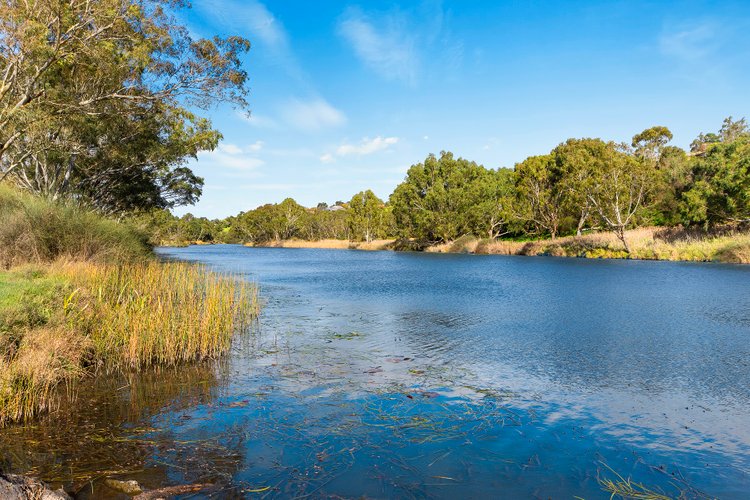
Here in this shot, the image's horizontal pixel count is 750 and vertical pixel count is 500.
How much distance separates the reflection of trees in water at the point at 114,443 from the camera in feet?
19.7

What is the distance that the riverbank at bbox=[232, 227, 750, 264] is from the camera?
43.1 meters

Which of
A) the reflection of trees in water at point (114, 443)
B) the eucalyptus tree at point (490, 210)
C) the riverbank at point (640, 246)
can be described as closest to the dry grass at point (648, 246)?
the riverbank at point (640, 246)

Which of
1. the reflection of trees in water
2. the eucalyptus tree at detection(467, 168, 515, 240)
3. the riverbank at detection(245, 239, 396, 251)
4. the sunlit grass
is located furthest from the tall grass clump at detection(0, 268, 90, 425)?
the riverbank at detection(245, 239, 396, 251)

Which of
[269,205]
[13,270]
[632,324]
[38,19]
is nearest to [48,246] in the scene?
[13,270]

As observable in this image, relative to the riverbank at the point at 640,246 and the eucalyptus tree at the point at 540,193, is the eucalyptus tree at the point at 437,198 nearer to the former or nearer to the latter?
the riverbank at the point at 640,246

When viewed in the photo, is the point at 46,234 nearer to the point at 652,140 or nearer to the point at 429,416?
the point at 429,416

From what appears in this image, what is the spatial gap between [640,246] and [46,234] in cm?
5318

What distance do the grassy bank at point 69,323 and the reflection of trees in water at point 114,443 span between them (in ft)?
1.85

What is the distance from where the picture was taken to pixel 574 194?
57.6 metres

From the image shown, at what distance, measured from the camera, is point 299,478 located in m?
6.03

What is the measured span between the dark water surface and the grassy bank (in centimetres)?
65

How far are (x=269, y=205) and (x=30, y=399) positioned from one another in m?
143

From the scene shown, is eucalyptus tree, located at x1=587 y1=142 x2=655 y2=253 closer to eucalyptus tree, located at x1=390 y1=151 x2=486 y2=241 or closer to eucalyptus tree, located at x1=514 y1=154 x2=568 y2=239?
eucalyptus tree, located at x1=514 y1=154 x2=568 y2=239

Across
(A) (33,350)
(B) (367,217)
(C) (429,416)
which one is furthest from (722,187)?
(B) (367,217)
